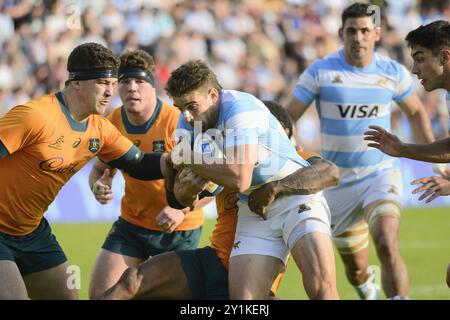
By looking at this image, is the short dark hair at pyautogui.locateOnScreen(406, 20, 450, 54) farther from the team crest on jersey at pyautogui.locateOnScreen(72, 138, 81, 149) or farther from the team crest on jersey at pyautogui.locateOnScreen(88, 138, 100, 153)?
the team crest on jersey at pyautogui.locateOnScreen(72, 138, 81, 149)

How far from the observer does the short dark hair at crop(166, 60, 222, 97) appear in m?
6.14

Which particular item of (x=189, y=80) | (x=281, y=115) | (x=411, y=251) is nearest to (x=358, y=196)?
(x=281, y=115)

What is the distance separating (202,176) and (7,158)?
153cm

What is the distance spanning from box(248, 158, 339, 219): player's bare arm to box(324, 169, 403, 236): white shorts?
2529 mm

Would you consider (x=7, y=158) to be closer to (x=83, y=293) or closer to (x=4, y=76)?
(x=83, y=293)

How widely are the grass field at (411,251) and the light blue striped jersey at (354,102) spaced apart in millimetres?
1738

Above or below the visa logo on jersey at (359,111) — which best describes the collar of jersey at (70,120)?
below

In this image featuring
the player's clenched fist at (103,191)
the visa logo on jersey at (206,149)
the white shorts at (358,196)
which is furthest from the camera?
the white shorts at (358,196)

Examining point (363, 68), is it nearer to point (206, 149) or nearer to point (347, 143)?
point (347, 143)

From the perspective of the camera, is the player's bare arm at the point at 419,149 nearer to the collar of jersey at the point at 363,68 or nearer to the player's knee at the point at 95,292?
the collar of jersey at the point at 363,68

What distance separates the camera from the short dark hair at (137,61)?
8078 millimetres

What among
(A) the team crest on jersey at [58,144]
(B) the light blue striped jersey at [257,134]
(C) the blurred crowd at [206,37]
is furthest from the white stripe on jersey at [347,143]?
(C) the blurred crowd at [206,37]

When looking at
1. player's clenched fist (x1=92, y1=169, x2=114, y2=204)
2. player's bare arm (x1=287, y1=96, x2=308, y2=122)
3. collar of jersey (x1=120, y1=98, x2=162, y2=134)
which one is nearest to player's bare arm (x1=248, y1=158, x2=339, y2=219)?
player's clenched fist (x1=92, y1=169, x2=114, y2=204)

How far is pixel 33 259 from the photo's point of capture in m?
6.80
